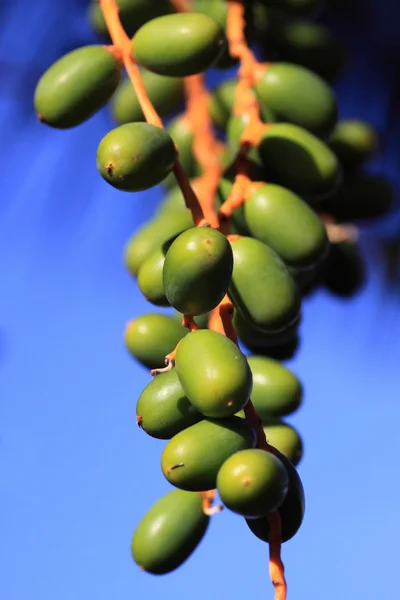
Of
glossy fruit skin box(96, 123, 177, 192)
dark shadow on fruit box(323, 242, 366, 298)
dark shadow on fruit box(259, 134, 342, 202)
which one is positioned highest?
glossy fruit skin box(96, 123, 177, 192)

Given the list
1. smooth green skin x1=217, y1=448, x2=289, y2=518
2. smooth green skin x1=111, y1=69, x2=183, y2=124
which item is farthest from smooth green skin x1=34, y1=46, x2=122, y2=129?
smooth green skin x1=217, y1=448, x2=289, y2=518

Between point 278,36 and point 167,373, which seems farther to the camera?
point 278,36

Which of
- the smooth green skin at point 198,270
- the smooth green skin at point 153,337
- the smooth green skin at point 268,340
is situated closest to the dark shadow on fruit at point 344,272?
the smooth green skin at point 268,340

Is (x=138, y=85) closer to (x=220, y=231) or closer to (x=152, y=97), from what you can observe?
(x=220, y=231)

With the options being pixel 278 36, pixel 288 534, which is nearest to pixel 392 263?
pixel 278 36

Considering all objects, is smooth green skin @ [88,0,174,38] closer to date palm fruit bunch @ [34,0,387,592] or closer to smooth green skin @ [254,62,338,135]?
date palm fruit bunch @ [34,0,387,592]

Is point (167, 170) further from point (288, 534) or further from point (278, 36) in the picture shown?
point (278, 36)
